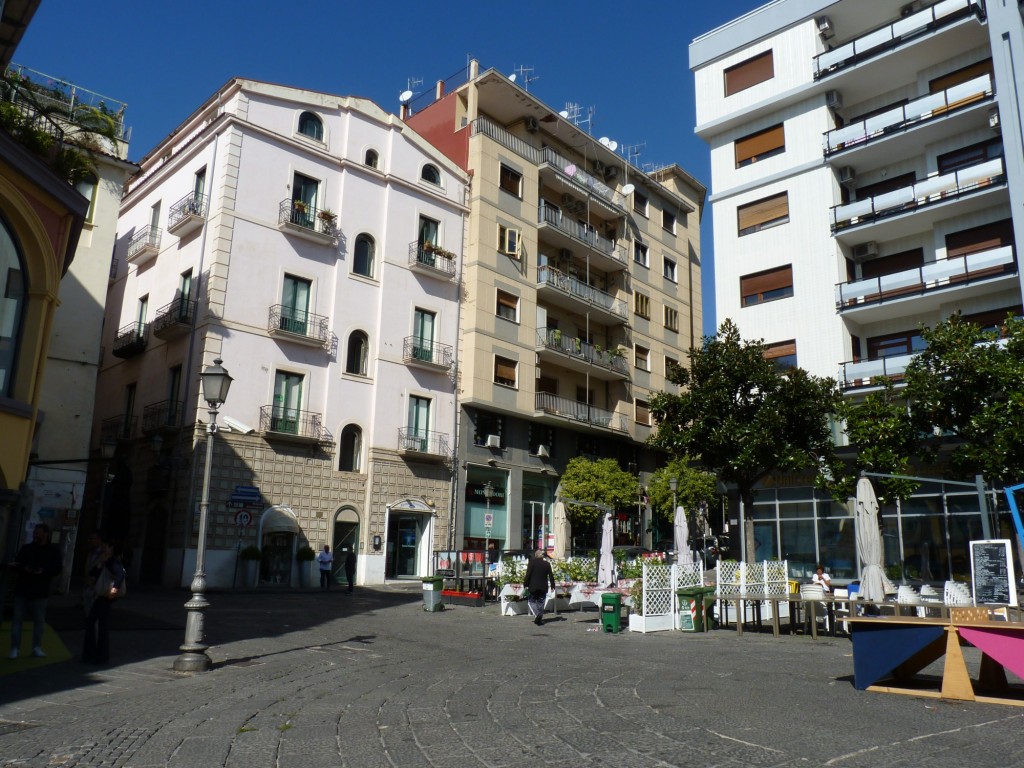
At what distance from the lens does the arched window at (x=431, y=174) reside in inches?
1345

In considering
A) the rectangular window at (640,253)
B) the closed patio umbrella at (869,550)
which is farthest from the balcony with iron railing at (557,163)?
the closed patio umbrella at (869,550)

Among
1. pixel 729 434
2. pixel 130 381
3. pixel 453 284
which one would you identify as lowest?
pixel 729 434

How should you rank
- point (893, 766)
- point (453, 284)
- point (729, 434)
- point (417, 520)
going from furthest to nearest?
point (453, 284), point (417, 520), point (729, 434), point (893, 766)

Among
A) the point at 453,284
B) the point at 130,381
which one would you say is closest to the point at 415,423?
the point at 453,284

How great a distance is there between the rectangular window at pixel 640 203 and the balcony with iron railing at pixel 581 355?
28.2ft

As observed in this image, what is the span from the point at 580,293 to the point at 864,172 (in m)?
13.0

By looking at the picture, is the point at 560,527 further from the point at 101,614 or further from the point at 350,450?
the point at 101,614

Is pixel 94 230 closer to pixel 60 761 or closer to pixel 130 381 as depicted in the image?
pixel 130 381

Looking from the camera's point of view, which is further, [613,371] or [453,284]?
[613,371]

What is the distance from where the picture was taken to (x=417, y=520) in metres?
31.8

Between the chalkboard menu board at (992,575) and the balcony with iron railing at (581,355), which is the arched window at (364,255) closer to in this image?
the balcony with iron railing at (581,355)

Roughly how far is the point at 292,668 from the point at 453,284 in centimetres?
2436

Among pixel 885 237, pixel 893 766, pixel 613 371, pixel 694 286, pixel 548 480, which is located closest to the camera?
pixel 893 766

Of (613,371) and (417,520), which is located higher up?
(613,371)
